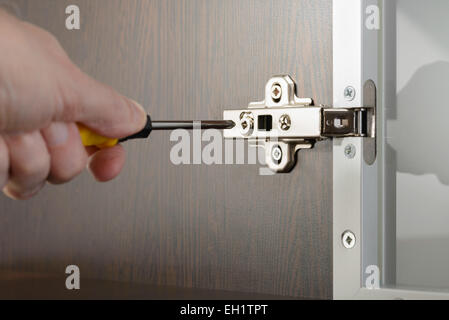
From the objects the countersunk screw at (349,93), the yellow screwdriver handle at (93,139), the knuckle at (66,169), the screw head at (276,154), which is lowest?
the knuckle at (66,169)

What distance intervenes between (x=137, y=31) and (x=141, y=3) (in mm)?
30

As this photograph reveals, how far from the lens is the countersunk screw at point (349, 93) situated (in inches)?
23.1

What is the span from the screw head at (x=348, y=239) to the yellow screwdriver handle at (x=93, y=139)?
22 centimetres

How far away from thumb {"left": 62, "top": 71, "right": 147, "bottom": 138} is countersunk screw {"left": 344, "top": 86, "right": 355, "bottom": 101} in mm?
197

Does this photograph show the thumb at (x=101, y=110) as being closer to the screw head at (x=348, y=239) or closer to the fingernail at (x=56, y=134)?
the fingernail at (x=56, y=134)

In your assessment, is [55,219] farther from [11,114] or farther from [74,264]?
[11,114]

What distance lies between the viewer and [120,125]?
45 cm

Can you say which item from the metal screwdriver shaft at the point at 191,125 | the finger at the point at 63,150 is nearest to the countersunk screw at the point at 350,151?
the metal screwdriver shaft at the point at 191,125

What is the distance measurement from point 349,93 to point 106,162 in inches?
8.6

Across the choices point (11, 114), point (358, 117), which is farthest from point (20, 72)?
point (358, 117)

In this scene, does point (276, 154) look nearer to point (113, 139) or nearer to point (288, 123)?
point (288, 123)

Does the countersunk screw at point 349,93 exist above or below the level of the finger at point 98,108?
above

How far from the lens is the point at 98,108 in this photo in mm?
427
